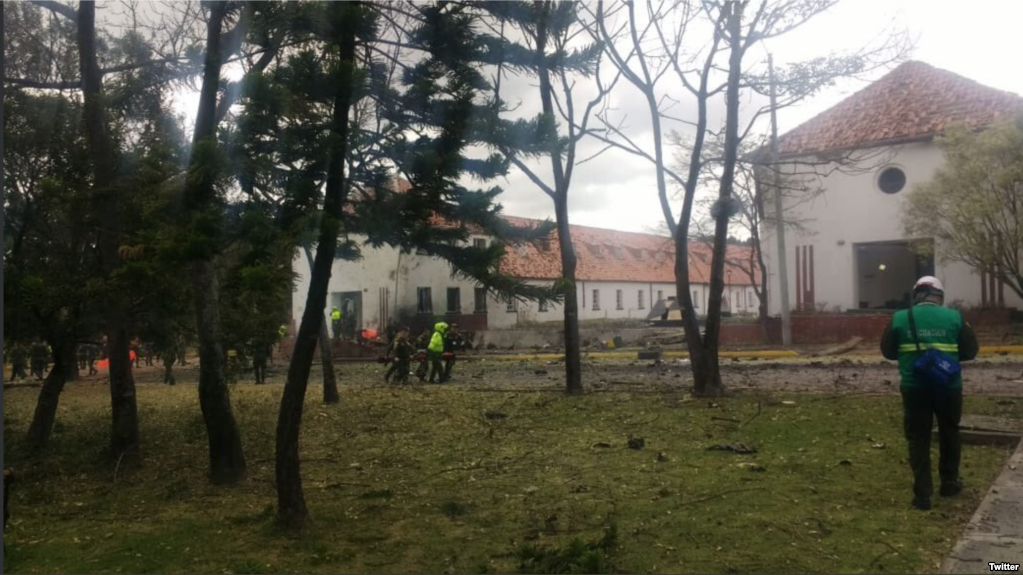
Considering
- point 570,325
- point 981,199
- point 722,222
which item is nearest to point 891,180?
point 981,199

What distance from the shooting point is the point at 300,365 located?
5637 millimetres

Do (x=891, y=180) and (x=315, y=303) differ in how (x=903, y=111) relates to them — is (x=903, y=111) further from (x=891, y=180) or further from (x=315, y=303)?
(x=315, y=303)

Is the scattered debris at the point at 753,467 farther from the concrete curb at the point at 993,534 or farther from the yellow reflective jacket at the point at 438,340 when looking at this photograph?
the yellow reflective jacket at the point at 438,340

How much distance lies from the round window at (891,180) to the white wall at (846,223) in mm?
181

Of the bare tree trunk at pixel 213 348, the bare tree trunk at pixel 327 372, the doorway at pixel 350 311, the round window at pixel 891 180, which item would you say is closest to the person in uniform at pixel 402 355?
the bare tree trunk at pixel 327 372

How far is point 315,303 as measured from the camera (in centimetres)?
578

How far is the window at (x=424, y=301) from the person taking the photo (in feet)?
96.3

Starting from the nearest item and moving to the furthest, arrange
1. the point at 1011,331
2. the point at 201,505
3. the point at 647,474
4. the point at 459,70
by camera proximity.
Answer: the point at 459,70 → the point at 201,505 → the point at 647,474 → the point at 1011,331

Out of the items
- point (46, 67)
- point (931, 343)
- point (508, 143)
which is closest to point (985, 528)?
point (931, 343)

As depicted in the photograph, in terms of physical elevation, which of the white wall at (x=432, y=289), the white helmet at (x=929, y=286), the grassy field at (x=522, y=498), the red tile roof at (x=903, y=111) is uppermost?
the red tile roof at (x=903, y=111)

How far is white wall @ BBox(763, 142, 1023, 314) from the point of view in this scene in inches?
1017

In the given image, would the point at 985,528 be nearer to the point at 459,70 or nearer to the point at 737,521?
the point at 737,521

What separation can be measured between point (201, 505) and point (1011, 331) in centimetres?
2292

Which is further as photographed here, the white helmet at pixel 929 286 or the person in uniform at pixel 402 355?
the person in uniform at pixel 402 355
